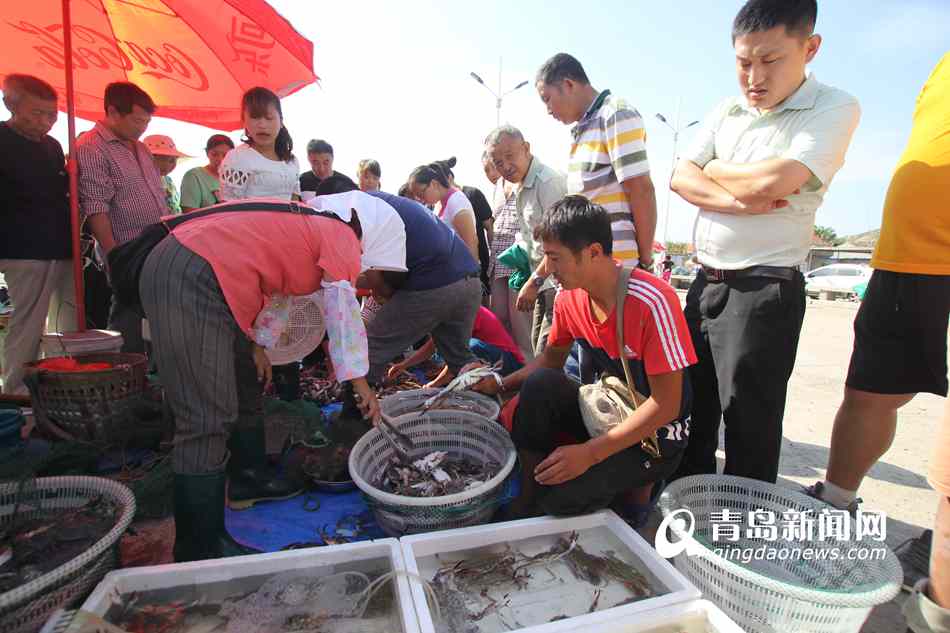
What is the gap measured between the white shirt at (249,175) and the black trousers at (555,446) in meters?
1.81

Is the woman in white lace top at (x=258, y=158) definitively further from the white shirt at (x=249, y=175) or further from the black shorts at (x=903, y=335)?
the black shorts at (x=903, y=335)

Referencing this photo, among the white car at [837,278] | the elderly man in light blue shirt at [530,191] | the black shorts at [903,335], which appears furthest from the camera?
the white car at [837,278]

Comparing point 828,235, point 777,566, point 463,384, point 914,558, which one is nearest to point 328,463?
point 463,384

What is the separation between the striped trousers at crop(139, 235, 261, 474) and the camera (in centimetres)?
164

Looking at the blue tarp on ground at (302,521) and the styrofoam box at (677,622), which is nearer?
the styrofoam box at (677,622)

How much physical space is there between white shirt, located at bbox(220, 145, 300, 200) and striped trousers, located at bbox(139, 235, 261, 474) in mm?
1023

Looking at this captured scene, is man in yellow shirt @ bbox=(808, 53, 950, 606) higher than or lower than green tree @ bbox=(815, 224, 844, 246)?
lower

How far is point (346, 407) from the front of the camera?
10.4 ft

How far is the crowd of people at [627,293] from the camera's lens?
67.9 inches

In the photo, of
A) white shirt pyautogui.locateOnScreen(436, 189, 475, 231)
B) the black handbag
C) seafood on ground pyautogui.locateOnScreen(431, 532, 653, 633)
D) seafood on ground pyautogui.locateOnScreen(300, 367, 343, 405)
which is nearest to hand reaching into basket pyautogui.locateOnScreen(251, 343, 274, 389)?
the black handbag

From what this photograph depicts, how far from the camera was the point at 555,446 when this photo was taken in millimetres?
2199

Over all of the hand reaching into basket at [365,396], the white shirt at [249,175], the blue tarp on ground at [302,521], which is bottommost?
the blue tarp on ground at [302,521]

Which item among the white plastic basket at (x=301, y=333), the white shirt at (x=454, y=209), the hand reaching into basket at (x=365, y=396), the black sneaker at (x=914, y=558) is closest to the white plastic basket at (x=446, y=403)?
the white plastic basket at (x=301, y=333)

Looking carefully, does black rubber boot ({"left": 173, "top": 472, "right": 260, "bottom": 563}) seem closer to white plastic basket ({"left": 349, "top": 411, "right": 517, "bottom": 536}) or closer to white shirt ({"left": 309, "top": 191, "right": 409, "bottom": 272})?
white plastic basket ({"left": 349, "top": 411, "right": 517, "bottom": 536})
